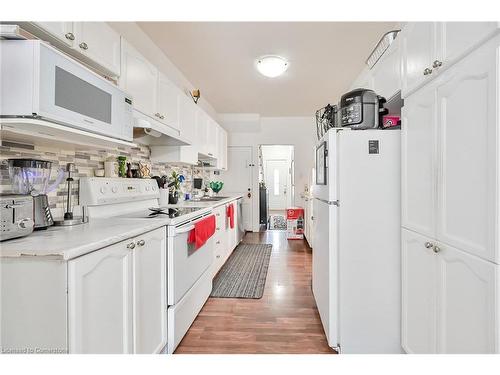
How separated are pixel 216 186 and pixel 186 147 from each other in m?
2.03

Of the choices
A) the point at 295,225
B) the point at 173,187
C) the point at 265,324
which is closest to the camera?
the point at 265,324

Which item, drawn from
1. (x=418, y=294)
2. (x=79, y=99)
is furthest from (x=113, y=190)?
(x=418, y=294)

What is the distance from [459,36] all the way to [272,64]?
2.20 meters

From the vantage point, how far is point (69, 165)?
1.62 metres

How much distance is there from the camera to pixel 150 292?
146 centimetres

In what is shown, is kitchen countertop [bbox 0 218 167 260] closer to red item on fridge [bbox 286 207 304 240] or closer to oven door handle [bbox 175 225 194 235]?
oven door handle [bbox 175 225 194 235]

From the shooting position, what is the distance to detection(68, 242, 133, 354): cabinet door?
0.94 metres

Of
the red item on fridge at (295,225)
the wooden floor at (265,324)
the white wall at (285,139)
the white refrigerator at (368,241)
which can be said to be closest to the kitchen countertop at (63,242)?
the wooden floor at (265,324)

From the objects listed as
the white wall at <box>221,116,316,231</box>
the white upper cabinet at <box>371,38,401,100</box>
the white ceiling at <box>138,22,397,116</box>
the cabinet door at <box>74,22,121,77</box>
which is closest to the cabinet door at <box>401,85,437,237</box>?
the white upper cabinet at <box>371,38,401,100</box>

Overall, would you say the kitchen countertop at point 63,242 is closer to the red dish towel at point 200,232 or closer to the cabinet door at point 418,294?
the red dish towel at point 200,232

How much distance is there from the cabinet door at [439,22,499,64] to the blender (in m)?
1.89

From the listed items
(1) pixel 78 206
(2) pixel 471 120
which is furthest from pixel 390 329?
(1) pixel 78 206

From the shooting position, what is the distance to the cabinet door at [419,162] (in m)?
1.27

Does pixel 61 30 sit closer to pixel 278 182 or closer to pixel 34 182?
pixel 34 182
